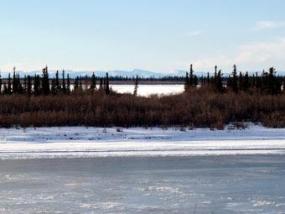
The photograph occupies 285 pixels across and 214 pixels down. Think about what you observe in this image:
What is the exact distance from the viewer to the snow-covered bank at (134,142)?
17.8 meters

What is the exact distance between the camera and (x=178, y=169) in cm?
1445

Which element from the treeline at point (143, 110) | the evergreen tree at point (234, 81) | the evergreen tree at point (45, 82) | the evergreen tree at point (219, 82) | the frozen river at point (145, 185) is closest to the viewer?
the frozen river at point (145, 185)

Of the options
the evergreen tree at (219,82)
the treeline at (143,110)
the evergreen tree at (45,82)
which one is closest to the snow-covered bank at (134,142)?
the treeline at (143,110)

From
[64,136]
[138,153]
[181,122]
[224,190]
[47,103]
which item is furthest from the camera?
[47,103]

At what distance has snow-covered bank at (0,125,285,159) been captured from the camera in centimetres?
1781

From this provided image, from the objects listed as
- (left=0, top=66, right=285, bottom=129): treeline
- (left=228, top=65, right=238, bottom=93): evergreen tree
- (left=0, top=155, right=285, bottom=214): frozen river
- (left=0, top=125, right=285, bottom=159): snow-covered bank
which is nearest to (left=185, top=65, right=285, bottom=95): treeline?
(left=228, top=65, right=238, bottom=93): evergreen tree

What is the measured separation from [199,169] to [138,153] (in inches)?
136

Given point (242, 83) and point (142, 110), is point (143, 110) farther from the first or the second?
point (242, 83)

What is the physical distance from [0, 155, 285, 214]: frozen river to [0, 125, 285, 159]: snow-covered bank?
144 centimetres

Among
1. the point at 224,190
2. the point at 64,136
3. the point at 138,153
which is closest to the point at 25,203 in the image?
the point at 224,190

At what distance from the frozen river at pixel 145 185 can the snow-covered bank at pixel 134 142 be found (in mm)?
1438

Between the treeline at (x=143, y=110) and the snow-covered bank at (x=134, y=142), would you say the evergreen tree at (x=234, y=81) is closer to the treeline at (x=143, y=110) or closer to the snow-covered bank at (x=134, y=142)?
the treeline at (x=143, y=110)

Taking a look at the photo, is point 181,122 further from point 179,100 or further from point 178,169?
point 178,169

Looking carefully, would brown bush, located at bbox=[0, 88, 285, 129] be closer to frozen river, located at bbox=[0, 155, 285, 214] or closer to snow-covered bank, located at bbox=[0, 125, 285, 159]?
snow-covered bank, located at bbox=[0, 125, 285, 159]
